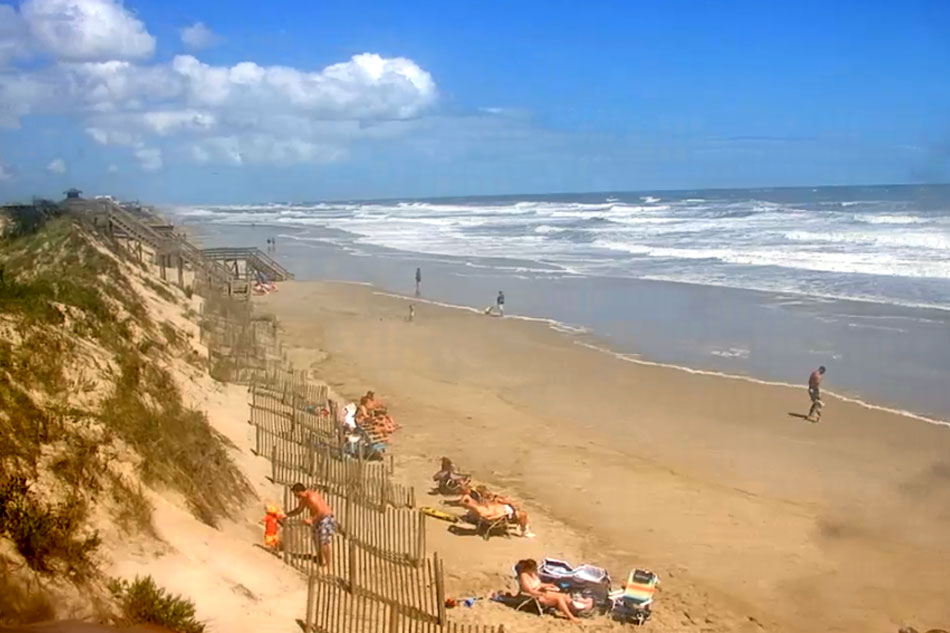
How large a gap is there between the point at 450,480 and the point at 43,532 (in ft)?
26.8

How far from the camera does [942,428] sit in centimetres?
1805

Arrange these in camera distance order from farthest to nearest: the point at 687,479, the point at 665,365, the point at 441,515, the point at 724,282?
the point at 724,282 < the point at 665,365 < the point at 687,479 < the point at 441,515

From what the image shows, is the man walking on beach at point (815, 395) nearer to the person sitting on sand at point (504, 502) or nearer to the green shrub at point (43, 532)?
the person sitting on sand at point (504, 502)

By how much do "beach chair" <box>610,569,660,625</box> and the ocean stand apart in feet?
36.0

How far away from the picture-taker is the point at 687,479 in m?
15.7

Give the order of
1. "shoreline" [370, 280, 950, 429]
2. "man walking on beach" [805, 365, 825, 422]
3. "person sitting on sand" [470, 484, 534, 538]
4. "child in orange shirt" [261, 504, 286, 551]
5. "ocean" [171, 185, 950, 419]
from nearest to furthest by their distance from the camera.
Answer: "child in orange shirt" [261, 504, 286, 551]
"person sitting on sand" [470, 484, 534, 538]
"man walking on beach" [805, 365, 825, 422]
"shoreline" [370, 280, 950, 429]
"ocean" [171, 185, 950, 419]

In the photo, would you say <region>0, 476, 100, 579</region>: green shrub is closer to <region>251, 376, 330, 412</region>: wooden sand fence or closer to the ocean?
<region>251, 376, 330, 412</region>: wooden sand fence

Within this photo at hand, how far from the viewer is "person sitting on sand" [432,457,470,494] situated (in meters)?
14.6

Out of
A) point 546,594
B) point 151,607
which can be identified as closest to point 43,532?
point 151,607

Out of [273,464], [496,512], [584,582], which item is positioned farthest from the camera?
[273,464]

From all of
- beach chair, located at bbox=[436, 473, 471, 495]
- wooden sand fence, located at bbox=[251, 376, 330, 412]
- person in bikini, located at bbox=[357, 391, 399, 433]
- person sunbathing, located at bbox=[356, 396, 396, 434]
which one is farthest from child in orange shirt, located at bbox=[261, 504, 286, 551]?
person in bikini, located at bbox=[357, 391, 399, 433]

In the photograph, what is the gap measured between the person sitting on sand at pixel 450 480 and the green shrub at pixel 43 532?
7.47m

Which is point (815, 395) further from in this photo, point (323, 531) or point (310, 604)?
point (310, 604)

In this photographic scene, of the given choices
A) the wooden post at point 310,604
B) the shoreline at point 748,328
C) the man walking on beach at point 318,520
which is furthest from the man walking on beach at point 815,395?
the wooden post at point 310,604
